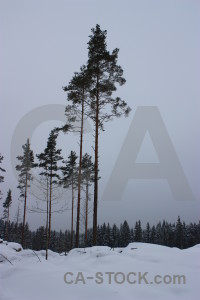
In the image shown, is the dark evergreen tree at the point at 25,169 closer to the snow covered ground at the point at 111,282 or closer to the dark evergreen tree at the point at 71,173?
the dark evergreen tree at the point at 71,173

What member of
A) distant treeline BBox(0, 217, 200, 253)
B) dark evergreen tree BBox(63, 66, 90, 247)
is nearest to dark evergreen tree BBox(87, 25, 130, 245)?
dark evergreen tree BBox(63, 66, 90, 247)

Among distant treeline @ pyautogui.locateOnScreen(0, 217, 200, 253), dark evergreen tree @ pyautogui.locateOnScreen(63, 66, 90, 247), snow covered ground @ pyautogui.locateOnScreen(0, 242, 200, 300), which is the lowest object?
distant treeline @ pyautogui.locateOnScreen(0, 217, 200, 253)

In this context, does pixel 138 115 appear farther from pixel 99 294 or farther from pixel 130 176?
pixel 99 294

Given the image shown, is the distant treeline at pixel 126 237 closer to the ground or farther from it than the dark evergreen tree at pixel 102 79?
closer to the ground

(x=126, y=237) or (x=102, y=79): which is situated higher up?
(x=102, y=79)

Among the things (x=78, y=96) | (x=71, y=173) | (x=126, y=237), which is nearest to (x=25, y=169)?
(x=71, y=173)

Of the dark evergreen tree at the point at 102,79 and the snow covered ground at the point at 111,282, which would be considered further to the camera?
the dark evergreen tree at the point at 102,79

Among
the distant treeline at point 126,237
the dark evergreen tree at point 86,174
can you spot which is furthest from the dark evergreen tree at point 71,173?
the distant treeline at point 126,237

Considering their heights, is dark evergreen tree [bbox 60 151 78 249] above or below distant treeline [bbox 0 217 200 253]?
above

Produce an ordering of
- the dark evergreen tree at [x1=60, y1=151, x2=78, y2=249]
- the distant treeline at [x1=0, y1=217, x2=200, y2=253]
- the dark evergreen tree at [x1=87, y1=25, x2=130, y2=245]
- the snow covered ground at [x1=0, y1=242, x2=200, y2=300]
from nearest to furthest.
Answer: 1. the snow covered ground at [x1=0, y1=242, x2=200, y2=300]
2. the dark evergreen tree at [x1=87, y1=25, x2=130, y2=245]
3. the dark evergreen tree at [x1=60, y1=151, x2=78, y2=249]
4. the distant treeline at [x1=0, y1=217, x2=200, y2=253]

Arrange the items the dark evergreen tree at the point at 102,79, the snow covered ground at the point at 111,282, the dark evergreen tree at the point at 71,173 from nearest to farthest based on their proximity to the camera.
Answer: the snow covered ground at the point at 111,282 < the dark evergreen tree at the point at 102,79 < the dark evergreen tree at the point at 71,173

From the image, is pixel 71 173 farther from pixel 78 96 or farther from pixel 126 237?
pixel 126 237

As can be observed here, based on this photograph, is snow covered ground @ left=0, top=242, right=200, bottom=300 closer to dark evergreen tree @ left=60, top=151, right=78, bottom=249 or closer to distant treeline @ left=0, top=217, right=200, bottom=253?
dark evergreen tree @ left=60, top=151, right=78, bottom=249

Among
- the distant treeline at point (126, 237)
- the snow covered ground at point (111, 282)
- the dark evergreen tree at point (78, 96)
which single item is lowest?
the distant treeline at point (126, 237)
